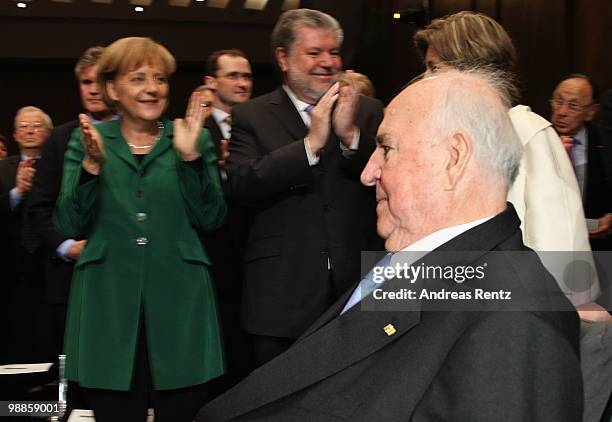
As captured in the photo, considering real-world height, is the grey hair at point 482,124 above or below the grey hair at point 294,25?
below

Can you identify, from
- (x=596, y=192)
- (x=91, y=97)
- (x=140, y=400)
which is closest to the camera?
(x=140, y=400)

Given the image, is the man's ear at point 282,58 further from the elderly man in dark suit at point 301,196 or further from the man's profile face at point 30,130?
the man's profile face at point 30,130

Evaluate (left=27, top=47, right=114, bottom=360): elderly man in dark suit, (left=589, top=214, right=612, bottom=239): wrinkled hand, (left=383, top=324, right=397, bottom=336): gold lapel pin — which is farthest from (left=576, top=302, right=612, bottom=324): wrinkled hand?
(left=589, top=214, right=612, bottom=239): wrinkled hand

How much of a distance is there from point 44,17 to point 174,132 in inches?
221

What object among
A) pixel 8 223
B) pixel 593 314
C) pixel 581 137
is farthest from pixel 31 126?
pixel 593 314

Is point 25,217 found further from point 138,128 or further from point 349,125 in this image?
point 349,125

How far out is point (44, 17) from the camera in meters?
7.97

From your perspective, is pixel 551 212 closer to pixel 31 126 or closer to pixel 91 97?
pixel 91 97

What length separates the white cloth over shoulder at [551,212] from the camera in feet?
7.17

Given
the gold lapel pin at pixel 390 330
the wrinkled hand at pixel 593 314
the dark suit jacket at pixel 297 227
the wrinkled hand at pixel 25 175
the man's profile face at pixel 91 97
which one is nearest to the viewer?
the gold lapel pin at pixel 390 330

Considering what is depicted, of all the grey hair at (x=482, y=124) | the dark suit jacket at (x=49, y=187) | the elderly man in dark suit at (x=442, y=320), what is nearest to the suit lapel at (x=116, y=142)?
the dark suit jacket at (x=49, y=187)

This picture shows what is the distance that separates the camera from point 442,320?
5.22 feet

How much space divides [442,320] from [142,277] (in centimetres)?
150

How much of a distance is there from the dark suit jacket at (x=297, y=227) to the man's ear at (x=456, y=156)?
1.27 metres
